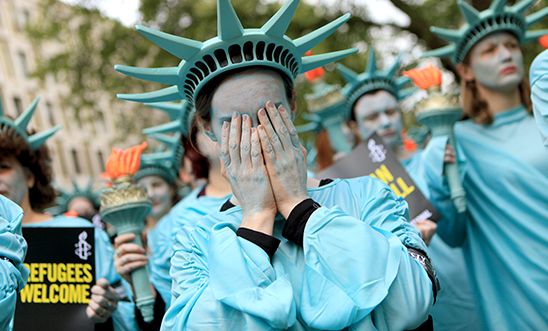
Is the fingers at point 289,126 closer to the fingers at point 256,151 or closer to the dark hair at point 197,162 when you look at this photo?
the fingers at point 256,151

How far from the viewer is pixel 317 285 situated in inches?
85.2

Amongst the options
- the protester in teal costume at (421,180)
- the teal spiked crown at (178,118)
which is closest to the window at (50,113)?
the protester in teal costume at (421,180)

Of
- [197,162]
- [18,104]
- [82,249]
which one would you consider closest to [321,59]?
[82,249]

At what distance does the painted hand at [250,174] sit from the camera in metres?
2.32

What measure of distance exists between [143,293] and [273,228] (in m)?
1.55

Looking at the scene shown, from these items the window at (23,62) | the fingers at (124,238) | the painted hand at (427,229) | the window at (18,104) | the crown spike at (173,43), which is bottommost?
the painted hand at (427,229)

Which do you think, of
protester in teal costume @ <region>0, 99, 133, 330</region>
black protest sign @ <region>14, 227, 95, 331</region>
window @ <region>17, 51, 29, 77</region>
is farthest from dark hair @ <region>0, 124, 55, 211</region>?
window @ <region>17, 51, 29, 77</region>

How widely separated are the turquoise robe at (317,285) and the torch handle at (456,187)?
1.94m

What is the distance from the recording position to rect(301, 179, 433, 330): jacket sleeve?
83.2 inches

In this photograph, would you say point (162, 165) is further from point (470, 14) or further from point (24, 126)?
point (470, 14)

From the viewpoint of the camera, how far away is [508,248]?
4109mm

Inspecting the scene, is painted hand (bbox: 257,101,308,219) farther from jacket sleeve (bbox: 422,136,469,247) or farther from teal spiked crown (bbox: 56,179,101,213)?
teal spiked crown (bbox: 56,179,101,213)

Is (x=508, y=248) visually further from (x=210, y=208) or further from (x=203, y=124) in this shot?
(x=203, y=124)

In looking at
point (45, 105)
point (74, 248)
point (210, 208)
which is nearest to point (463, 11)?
point (210, 208)
